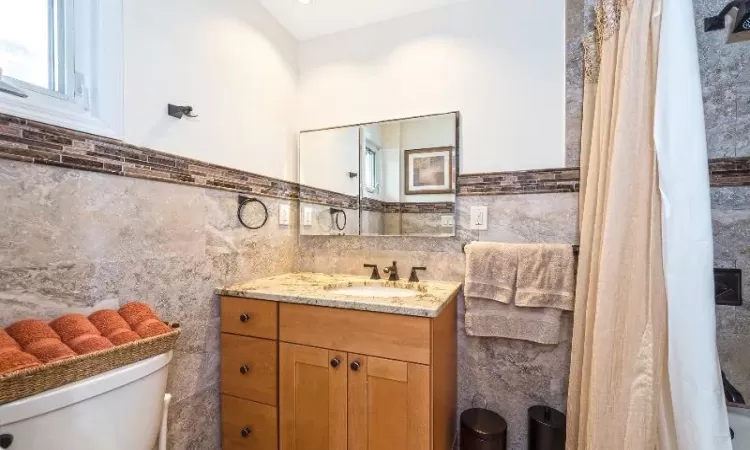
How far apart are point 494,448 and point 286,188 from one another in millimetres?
1662

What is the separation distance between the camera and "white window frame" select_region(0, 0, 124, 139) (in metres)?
1.02

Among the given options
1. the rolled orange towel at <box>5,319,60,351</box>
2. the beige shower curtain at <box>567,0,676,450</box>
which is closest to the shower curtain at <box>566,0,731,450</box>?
the beige shower curtain at <box>567,0,676,450</box>

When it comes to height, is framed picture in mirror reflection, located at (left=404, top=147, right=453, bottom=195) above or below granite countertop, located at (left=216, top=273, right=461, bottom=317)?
above

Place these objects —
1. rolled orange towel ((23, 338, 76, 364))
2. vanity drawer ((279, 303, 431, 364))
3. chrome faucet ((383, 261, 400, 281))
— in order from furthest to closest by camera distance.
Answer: chrome faucet ((383, 261, 400, 281)), vanity drawer ((279, 303, 431, 364)), rolled orange towel ((23, 338, 76, 364))

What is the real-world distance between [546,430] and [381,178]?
1.40 m

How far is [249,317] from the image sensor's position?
1.37m

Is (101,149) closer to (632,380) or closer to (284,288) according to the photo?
(284,288)

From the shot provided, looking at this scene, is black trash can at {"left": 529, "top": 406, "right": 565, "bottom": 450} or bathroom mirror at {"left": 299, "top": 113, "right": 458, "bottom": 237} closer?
black trash can at {"left": 529, "top": 406, "right": 565, "bottom": 450}

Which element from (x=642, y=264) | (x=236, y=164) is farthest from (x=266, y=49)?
(x=642, y=264)

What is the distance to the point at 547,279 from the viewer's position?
1.36 meters

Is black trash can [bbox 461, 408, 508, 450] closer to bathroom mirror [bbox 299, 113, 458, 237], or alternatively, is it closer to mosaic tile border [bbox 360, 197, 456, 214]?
bathroom mirror [bbox 299, 113, 458, 237]

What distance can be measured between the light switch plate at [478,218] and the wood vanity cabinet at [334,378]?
0.44m

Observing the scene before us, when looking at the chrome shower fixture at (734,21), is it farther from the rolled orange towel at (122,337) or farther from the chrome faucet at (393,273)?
the rolled orange towel at (122,337)

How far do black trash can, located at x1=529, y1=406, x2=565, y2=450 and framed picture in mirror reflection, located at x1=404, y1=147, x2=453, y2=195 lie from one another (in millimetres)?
1108
